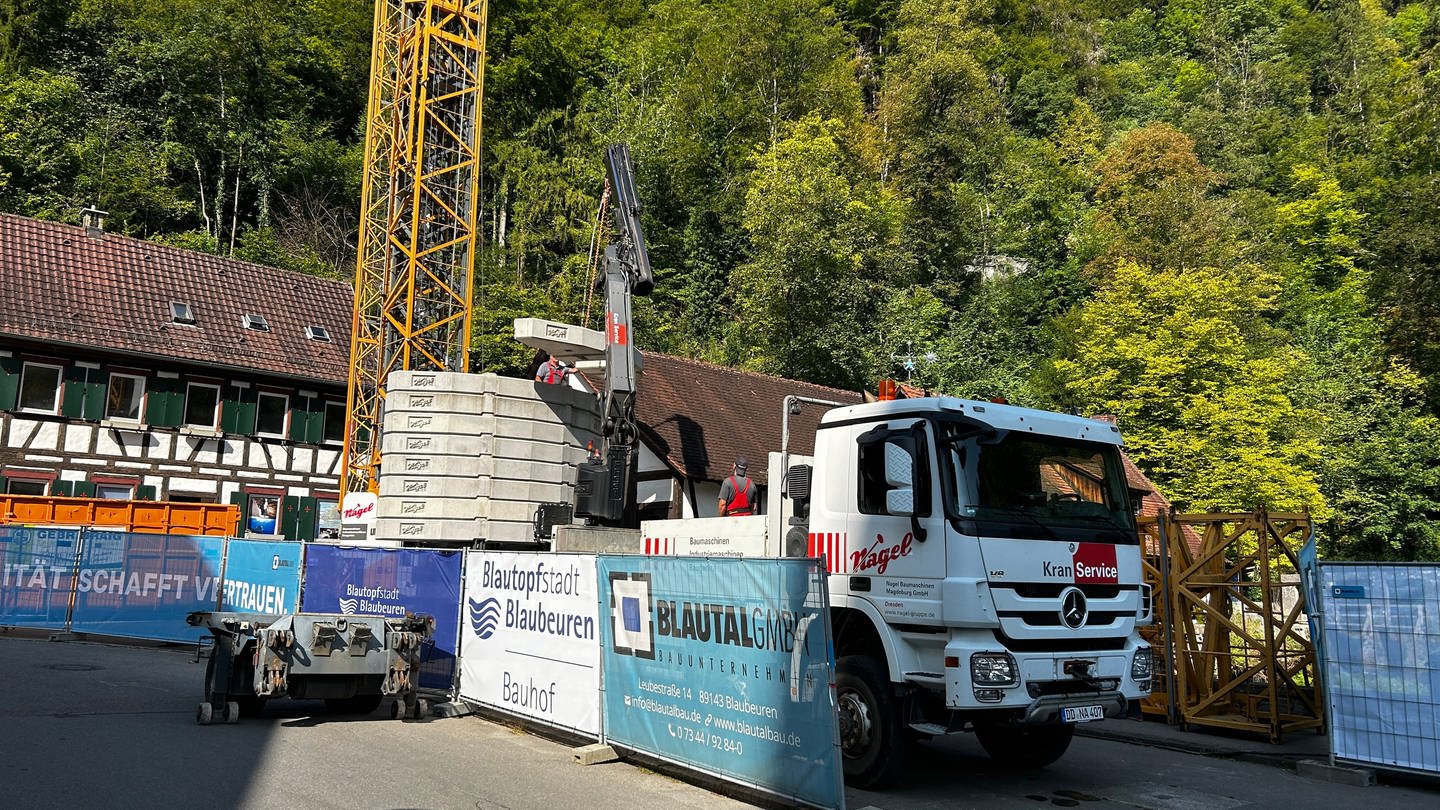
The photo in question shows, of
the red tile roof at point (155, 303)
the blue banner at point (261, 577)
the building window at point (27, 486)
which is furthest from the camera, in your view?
the red tile roof at point (155, 303)

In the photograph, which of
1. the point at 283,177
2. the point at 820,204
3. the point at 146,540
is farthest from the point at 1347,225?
the point at 146,540

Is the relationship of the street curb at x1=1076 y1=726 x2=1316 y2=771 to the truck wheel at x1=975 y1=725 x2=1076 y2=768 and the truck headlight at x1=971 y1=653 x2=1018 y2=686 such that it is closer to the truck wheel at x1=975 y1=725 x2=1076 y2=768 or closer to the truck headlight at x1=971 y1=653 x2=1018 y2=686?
the truck wheel at x1=975 y1=725 x2=1076 y2=768

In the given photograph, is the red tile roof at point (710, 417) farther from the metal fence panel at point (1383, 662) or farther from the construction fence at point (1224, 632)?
the metal fence panel at point (1383, 662)

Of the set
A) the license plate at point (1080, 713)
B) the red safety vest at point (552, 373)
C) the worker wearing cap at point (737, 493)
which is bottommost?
the license plate at point (1080, 713)

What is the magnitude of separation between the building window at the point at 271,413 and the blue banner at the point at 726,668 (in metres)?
22.7

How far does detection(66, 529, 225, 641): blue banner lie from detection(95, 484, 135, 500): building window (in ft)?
32.2

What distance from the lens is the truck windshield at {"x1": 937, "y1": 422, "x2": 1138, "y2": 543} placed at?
784 cm

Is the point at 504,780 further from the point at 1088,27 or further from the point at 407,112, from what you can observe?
the point at 1088,27

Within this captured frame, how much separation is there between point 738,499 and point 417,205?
19613 mm

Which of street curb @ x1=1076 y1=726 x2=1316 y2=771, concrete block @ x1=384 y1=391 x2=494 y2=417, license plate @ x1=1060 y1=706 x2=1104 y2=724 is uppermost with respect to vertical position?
concrete block @ x1=384 y1=391 x2=494 y2=417

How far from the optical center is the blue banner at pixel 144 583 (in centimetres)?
1677

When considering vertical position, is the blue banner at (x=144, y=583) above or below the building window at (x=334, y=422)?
below

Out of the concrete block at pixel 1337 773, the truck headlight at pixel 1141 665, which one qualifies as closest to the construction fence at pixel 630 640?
the truck headlight at pixel 1141 665

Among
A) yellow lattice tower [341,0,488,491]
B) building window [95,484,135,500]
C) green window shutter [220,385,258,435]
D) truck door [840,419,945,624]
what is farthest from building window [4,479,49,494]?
truck door [840,419,945,624]
